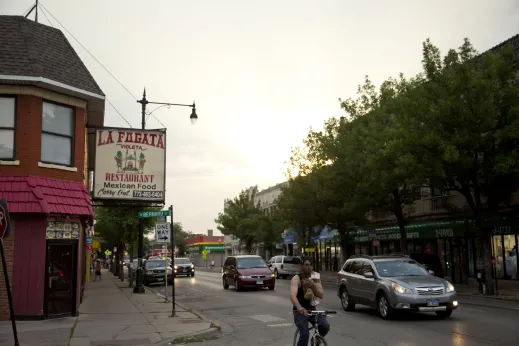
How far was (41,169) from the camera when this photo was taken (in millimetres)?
15125

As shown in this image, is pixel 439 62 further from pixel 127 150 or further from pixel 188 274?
pixel 188 274

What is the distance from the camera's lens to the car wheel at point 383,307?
45.9 ft

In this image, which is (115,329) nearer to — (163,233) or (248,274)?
(163,233)

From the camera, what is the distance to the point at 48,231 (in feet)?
48.9

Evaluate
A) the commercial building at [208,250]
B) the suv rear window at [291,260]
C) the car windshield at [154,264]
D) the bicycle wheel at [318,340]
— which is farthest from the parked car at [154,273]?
the commercial building at [208,250]

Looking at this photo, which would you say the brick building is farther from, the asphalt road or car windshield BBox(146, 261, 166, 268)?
car windshield BBox(146, 261, 166, 268)

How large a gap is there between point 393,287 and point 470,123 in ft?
33.8

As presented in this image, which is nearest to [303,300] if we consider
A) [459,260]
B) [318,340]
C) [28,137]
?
[318,340]

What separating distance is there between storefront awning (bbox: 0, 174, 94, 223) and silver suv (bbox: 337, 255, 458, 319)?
321 inches

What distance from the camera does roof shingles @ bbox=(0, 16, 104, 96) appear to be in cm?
1509

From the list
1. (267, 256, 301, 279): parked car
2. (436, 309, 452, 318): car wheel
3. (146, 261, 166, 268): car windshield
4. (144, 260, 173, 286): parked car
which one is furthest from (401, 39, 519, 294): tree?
(267, 256, 301, 279): parked car

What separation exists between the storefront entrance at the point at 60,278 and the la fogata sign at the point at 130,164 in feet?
13.1

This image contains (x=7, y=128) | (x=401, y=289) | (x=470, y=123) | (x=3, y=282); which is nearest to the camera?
(x=401, y=289)

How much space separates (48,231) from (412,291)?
994 cm
